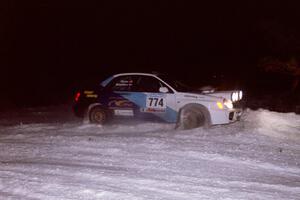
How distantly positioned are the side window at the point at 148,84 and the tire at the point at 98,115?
1.13 metres

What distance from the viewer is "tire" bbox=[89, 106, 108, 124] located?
40.3ft

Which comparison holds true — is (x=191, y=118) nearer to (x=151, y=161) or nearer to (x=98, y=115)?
(x=98, y=115)

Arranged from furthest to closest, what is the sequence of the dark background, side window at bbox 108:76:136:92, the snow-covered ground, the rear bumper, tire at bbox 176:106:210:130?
the dark background
the rear bumper
side window at bbox 108:76:136:92
tire at bbox 176:106:210:130
the snow-covered ground

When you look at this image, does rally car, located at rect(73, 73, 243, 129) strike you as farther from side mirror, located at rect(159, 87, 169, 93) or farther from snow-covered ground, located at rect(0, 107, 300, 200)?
snow-covered ground, located at rect(0, 107, 300, 200)

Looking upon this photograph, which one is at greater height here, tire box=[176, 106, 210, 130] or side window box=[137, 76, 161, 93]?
side window box=[137, 76, 161, 93]

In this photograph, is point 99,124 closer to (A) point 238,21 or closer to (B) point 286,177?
(B) point 286,177

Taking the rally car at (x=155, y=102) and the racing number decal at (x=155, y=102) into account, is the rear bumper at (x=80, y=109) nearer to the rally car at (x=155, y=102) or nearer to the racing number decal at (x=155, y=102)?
the rally car at (x=155, y=102)

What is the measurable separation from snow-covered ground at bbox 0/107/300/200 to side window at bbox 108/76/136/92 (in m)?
0.90

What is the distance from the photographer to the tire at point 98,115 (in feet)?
40.3

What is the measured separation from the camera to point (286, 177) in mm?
7188

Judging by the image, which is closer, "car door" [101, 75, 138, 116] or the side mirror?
the side mirror

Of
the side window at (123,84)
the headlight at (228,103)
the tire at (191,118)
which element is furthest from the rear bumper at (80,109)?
the headlight at (228,103)

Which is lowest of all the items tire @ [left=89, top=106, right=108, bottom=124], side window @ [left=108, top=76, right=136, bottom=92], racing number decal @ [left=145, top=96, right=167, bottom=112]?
tire @ [left=89, top=106, right=108, bottom=124]

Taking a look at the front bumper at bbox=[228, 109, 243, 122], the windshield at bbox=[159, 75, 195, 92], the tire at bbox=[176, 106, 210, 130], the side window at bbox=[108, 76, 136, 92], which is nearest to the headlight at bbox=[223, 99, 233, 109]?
the front bumper at bbox=[228, 109, 243, 122]
